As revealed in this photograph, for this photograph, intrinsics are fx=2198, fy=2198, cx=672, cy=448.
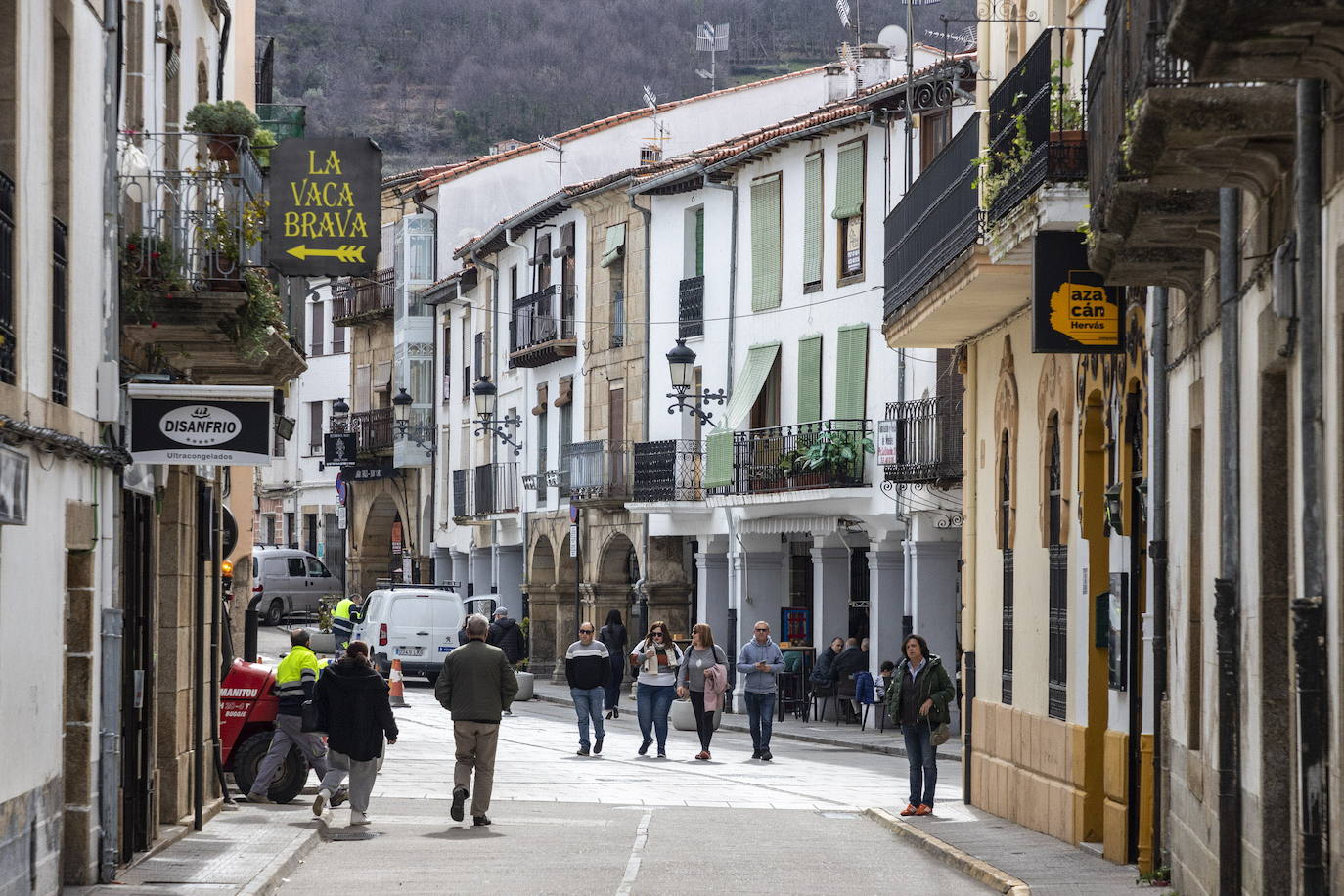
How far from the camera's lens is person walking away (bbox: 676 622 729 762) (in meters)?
26.2

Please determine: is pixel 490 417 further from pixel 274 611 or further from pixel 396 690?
pixel 396 690

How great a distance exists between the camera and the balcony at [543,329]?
46031mm

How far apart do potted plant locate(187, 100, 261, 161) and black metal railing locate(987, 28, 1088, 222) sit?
17.7 ft

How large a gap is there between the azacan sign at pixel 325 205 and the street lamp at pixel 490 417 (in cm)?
3381

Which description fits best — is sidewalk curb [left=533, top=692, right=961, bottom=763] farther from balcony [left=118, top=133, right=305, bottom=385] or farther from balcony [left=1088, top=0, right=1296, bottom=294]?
balcony [left=1088, top=0, right=1296, bottom=294]

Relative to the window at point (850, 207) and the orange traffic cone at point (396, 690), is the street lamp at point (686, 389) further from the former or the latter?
the orange traffic cone at point (396, 690)

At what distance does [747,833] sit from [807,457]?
54.3ft

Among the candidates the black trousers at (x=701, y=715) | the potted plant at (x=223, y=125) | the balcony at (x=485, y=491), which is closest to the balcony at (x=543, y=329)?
the balcony at (x=485, y=491)

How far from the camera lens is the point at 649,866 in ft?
50.4

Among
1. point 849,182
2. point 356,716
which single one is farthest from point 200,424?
point 849,182

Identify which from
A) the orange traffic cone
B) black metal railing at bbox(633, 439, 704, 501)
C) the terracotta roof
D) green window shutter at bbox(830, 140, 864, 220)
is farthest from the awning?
the orange traffic cone

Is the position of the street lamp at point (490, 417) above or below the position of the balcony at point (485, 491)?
above

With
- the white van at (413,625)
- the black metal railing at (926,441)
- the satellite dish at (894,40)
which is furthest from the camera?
the satellite dish at (894,40)

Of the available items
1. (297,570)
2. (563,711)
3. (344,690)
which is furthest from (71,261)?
(297,570)
